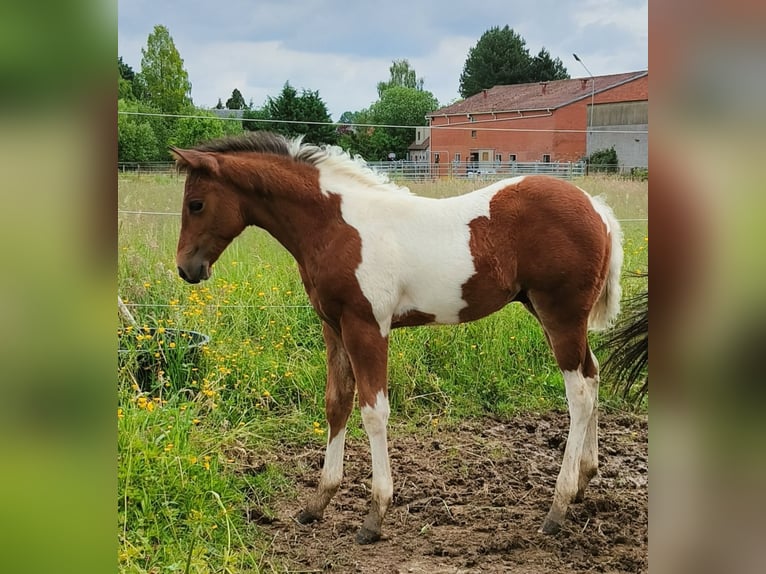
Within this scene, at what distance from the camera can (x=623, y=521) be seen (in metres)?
3.25

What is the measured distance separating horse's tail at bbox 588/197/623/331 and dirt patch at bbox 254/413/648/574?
95 centimetres

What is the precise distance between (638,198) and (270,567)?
485 cm

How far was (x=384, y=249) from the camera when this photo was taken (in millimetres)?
2938

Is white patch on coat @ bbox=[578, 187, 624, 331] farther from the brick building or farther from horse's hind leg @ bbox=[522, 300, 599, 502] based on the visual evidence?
the brick building

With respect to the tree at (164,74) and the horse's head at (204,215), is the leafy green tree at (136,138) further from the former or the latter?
the horse's head at (204,215)

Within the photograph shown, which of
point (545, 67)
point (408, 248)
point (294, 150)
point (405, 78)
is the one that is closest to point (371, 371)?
point (408, 248)

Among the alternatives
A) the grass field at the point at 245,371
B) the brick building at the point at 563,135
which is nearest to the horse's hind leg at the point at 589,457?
the grass field at the point at 245,371

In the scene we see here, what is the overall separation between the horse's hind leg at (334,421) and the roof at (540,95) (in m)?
4.24

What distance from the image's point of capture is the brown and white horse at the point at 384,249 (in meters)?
2.91

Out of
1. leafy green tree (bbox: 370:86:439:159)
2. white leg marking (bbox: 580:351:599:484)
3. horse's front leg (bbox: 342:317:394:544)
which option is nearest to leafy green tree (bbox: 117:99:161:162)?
leafy green tree (bbox: 370:86:439:159)
